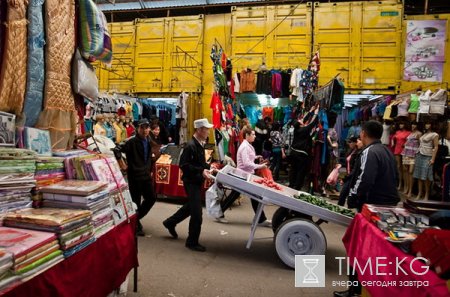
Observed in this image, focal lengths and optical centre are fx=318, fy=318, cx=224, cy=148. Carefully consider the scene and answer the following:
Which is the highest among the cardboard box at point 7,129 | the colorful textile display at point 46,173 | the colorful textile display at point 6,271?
the cardboard box at point 7,129

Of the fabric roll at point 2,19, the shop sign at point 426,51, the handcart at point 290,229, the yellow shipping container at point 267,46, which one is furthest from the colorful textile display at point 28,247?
the shop sign at point 426,51

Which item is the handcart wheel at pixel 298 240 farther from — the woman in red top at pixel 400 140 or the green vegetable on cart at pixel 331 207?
the woman in red top at pixel 400 140

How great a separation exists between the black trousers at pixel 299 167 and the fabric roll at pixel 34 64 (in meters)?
6.01

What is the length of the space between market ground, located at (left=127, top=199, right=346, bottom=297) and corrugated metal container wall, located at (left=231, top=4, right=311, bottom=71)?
6.87 m

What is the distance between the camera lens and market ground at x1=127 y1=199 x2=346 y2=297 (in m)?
3.28

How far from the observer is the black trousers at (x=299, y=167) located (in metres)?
7.54

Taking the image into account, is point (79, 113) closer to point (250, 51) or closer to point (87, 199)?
point (87, 199)

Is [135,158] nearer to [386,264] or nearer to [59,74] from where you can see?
[59,74]

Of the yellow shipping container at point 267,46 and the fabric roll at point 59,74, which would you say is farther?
the yellow shipping container at point 267,46

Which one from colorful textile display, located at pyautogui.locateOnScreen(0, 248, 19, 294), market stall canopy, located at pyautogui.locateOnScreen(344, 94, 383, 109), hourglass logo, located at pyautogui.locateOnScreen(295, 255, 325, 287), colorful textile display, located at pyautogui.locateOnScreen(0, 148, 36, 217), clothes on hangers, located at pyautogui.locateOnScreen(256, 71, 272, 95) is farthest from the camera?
market stall canopy, located at pyautogui.locateOnScreen(344, 94, 383, 109)

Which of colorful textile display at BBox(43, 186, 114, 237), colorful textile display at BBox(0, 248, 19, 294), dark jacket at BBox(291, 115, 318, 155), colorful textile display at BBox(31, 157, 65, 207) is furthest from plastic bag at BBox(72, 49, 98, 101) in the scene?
dark jacket at BBox(291, 115, 318, 155)

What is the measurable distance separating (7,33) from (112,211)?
138cm

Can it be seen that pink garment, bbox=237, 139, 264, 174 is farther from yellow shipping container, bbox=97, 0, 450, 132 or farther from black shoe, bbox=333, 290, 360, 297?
yellow shipping container, bbox=97, 0, 450, 132

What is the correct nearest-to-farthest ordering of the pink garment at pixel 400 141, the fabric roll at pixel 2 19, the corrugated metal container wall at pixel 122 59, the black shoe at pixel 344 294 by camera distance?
1. the fabric roll at pixel 2 19
2. the black shoe at pixel 344 294
3. the pink garment at pixel 400 141
4. the corrugated metal container wall at pixel 122 59
